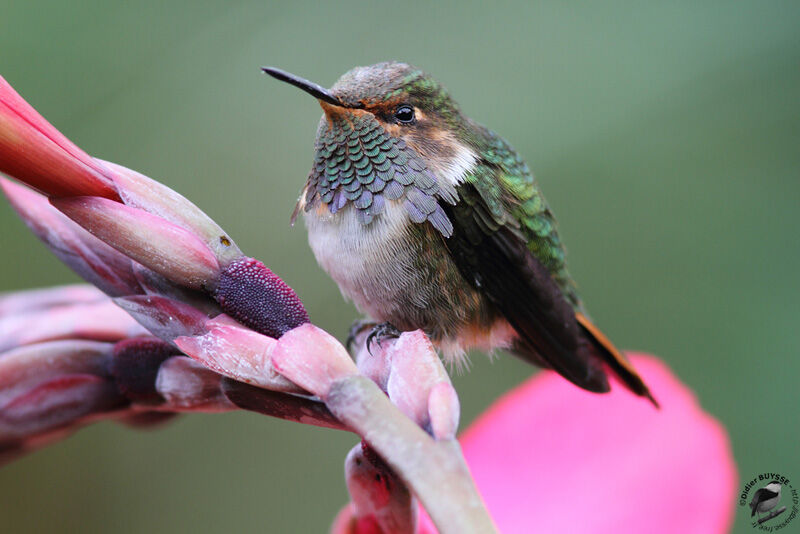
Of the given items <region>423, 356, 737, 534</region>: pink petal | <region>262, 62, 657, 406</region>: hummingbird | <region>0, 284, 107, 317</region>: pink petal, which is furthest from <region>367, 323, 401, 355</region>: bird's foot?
<region>0, 284, 107, 317</region>: pink petal

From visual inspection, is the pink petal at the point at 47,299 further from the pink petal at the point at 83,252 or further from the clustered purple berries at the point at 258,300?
the clustered purple berries at the point at 258,300

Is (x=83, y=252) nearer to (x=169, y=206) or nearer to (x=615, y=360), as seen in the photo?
(x=169, y=206)

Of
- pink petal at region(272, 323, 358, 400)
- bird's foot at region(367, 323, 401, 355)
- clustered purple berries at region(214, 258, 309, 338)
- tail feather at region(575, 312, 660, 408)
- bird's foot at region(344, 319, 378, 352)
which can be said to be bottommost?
tail feather at region(575, 312, 660, 408)

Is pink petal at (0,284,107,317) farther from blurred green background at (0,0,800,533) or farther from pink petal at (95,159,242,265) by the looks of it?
blurred green background at (0,0,800,533)

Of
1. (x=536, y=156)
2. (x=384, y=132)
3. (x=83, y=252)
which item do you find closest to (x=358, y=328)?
(x=384, y=132)

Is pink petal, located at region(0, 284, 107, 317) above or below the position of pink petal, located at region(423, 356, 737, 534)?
above

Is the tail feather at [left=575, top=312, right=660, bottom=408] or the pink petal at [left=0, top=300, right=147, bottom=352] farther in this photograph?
the tail feather at [left=575, top=312, right=660, bottom=408]

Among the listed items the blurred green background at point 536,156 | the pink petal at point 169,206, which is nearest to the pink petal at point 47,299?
the pink petal at point 169,206
